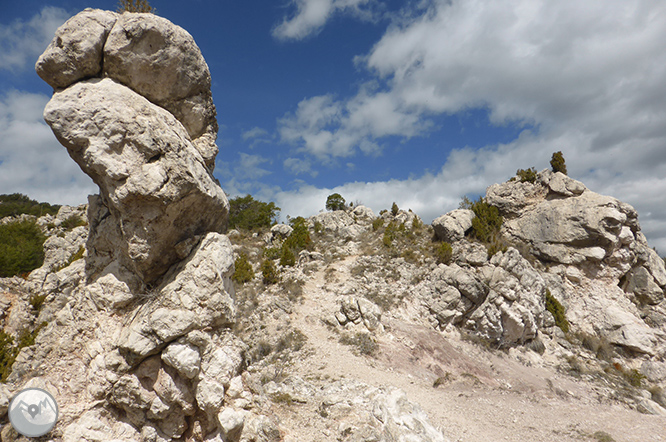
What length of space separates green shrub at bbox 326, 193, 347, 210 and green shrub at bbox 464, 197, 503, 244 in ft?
52.9

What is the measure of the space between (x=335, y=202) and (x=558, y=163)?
2124 cm

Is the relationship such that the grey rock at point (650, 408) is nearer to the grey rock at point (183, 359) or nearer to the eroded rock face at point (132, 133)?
the grey rock at point (183, 359)

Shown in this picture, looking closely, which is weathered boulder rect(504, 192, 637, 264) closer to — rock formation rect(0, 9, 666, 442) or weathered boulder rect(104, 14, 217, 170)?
rock formation rect(0, 9, 666, 442)

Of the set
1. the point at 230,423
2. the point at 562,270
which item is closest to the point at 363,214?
the point at 562,270

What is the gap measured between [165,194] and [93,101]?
236 cm

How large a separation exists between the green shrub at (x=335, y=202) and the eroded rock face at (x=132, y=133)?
28703mm

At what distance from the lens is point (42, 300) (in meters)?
7.64

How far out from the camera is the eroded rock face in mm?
6293

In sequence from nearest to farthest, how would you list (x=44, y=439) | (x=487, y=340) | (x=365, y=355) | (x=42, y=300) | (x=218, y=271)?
1. (x=44, y=439)
2. (x=218, y=271)
3. (x=42, y=300)
4. (x=365, y=355)
5. (x=487, y=340)

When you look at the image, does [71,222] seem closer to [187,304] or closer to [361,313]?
[361,313]

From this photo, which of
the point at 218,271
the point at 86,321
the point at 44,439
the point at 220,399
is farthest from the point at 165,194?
the point at 44,439

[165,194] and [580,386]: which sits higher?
[165,194]

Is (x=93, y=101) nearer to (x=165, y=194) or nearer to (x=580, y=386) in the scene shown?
(x=165, y=194)

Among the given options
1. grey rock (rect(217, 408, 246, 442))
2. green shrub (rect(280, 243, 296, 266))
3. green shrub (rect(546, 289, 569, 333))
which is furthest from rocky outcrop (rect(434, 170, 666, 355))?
grey rock (rect(217, 408, 246, 442))
